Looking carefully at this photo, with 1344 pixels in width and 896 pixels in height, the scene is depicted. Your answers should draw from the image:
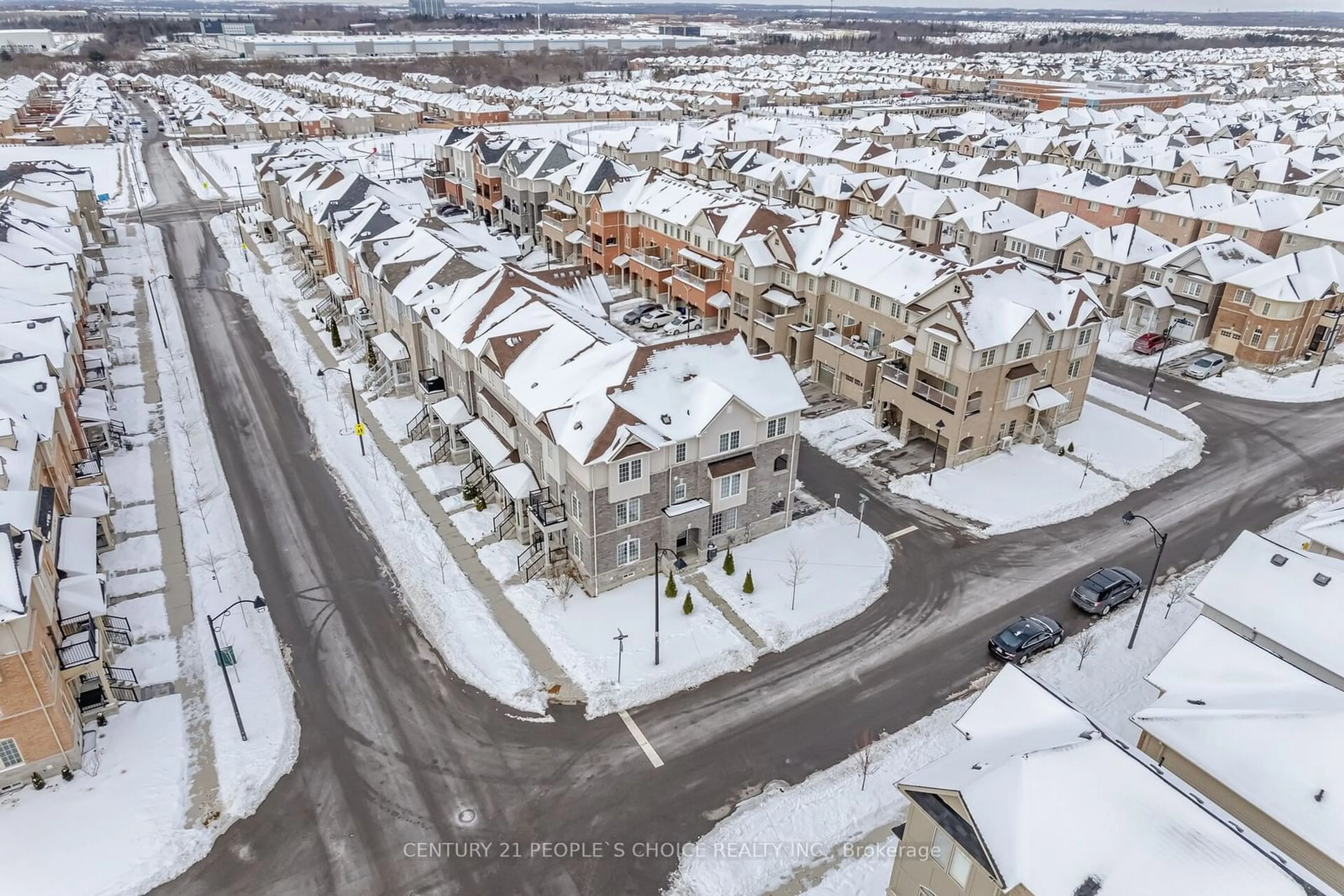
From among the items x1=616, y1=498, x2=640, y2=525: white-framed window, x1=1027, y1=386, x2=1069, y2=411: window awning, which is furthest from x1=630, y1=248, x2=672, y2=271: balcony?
x1=616, y1=498, x2=640, y2=525: white-framed window

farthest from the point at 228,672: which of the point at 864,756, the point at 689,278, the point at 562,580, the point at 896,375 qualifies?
the point at 689,278

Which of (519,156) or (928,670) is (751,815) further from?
(519,156)

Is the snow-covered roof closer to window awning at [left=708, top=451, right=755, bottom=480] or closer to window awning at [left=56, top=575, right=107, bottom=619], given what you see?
window awning at [left=708, top=451, right=755, bottom=480]

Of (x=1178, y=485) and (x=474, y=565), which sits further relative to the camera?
(x=1178, y=485)

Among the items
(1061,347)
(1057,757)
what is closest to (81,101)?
(1061,347)

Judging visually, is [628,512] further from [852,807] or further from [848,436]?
[848,436]

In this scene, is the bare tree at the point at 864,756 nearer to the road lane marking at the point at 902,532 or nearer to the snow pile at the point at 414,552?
the snow pile at the point at 414,552
